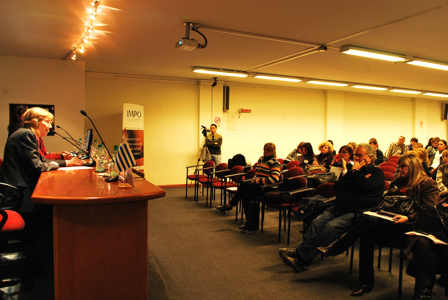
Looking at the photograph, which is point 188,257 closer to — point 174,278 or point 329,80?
point 174,278

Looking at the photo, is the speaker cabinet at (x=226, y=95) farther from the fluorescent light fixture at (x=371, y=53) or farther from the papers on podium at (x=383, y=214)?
the papers on podium at (x=383, y=214)

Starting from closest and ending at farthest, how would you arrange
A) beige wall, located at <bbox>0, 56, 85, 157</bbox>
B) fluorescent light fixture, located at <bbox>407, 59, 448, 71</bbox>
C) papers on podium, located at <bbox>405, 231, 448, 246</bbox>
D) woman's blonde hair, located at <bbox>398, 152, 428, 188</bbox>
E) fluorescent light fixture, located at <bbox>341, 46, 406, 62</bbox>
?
papers on podium, located at <bbox>405, 231, 448, 246</bbox> → woman's blonde hair, located at <bbox>398, 152, 428, 188</bbox> → fluorescent light fixture, located at <bbox>341, 46, 406, 62</bbox> → fluorescent light fixture, located at <bbox>407, 59, 448, 71</bbox> → beige wall, located at <bbox>0, 56, 85, 157</bbox>

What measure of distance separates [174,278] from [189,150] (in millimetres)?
5775

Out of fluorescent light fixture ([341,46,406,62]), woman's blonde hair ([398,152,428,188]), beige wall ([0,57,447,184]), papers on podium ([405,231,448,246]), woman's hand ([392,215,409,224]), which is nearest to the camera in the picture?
papers on podium ([405,231,448,246])

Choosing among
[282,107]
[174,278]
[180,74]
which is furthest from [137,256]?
[282,107]

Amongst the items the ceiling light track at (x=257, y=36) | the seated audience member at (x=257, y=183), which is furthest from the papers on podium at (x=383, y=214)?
the ceiling light track at (x=257, y=36)

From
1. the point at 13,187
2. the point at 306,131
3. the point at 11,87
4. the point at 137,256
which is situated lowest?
the point at 137,256

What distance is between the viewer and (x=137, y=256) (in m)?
2.02

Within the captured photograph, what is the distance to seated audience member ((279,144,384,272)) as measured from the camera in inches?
123

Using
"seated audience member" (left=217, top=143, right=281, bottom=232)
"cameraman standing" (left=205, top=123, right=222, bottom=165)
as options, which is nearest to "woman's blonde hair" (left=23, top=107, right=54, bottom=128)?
"seated audience member" (left=217, top=143, right=281, bottom=232)

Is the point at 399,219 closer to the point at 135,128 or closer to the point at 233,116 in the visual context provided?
the point at 135,128

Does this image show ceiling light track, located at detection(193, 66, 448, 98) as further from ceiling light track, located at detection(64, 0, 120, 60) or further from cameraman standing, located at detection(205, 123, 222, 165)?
ceiling light track, located at detection(64, 0, 120, 60)

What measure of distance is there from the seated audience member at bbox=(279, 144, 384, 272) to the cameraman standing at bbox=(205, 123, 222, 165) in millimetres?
5084

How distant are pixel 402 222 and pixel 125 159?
228 centimetres
